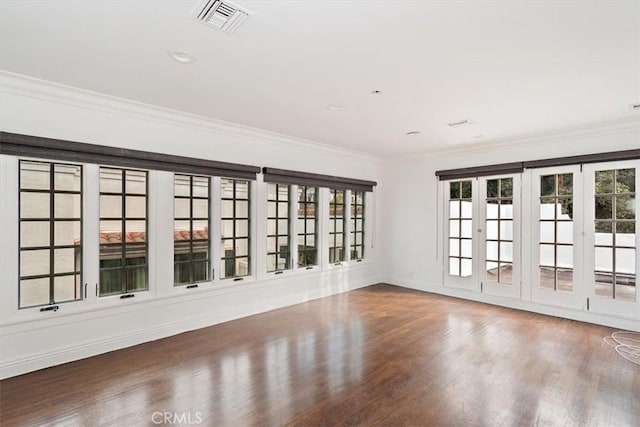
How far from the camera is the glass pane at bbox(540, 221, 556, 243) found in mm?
5266

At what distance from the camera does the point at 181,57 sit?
2773 mm

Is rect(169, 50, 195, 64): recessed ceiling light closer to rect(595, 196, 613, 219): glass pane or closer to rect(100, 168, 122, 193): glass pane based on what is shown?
rect(100, 168, 122, 193): glass pane

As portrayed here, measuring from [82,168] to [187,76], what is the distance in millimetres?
1607

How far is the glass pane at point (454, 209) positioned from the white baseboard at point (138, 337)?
3076mm

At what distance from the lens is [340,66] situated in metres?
2.91

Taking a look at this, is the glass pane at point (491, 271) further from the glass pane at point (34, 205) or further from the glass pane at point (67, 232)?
the glass pane at point (34, 205)

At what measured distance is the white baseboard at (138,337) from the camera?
3234 mm

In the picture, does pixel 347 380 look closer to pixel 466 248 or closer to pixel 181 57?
pixel 181 57

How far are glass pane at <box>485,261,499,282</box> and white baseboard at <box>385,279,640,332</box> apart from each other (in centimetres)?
31

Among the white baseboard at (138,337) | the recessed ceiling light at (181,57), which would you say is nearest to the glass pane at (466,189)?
the white baseboard at (138,337)

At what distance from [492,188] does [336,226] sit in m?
2.88

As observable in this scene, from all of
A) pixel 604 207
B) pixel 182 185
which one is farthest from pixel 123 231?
pixel 604 207

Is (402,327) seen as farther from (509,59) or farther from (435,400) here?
(509,59)

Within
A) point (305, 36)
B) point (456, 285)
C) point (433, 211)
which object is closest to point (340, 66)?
point (305, 36)
